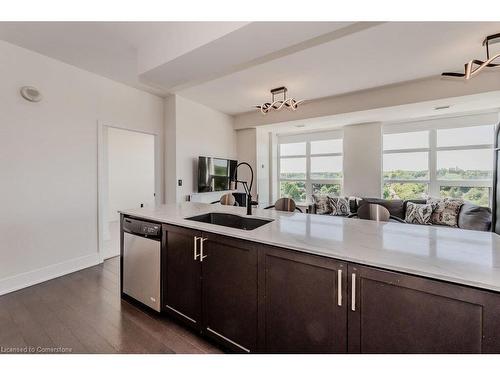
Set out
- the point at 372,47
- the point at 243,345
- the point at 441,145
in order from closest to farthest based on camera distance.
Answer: the point at 243,345
the point at 372,47
the point at 441,145

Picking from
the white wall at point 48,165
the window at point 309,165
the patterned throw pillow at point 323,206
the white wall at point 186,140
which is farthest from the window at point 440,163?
the white wall at point 48,165

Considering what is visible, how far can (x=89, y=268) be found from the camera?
3029 mm

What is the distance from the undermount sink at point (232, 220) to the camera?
1.97 metres

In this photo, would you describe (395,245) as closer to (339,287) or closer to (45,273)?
(339,287)

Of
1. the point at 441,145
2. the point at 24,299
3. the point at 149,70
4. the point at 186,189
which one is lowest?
the point at 24,299

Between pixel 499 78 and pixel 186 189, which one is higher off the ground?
pixel 499 78

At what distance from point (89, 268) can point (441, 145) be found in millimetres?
6663

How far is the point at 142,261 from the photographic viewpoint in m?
2.02

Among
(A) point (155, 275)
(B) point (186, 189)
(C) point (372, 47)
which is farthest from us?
(B) point (186, 189)

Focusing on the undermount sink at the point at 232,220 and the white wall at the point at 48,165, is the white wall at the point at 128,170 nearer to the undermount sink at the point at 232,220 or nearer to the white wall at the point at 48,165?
the white wall at the point at 48,165

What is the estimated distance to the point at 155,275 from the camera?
1.93m

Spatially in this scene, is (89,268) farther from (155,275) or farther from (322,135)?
(322,135)
